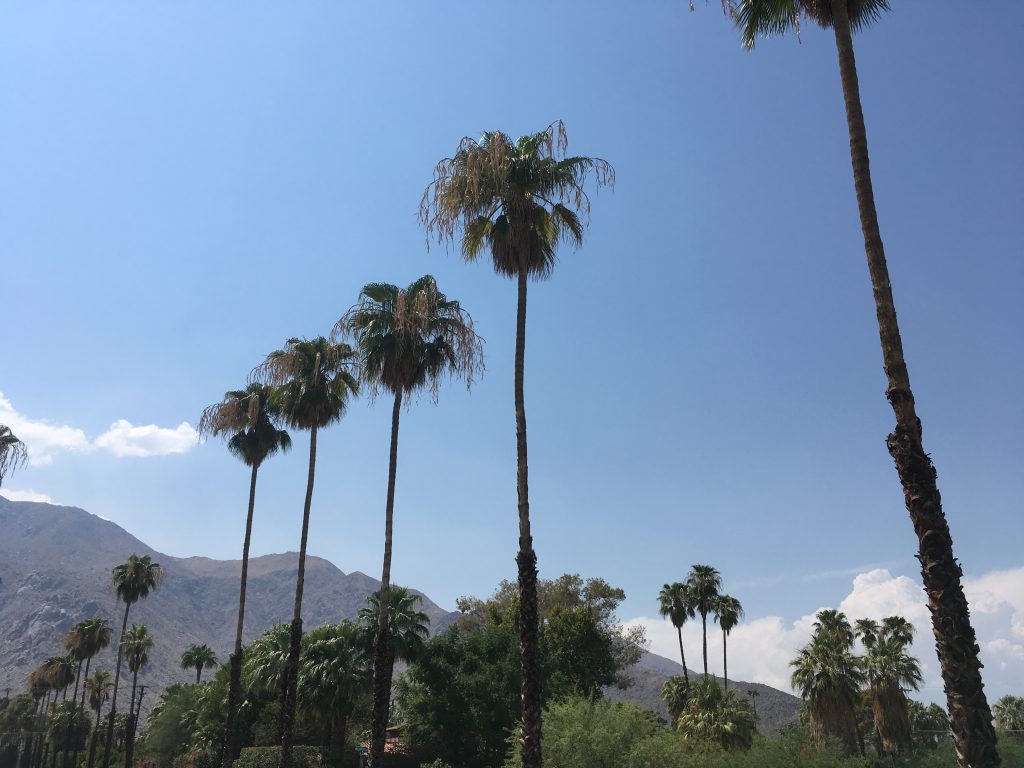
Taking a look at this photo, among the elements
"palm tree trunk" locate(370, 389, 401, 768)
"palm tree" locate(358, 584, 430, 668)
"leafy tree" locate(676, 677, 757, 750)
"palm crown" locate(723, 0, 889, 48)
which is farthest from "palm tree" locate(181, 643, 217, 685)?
"palm crown" locate(723, 0, 889, 48)

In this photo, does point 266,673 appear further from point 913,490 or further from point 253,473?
point 913,490

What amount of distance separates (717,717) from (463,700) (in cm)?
1360

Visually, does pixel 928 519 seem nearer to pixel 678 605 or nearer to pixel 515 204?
pixel 515 204

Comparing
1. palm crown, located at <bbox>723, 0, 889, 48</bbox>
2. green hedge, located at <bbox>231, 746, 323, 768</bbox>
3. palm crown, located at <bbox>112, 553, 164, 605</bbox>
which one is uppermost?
palm crown, located at <bbox>723, 0, 889, 48</bbox>

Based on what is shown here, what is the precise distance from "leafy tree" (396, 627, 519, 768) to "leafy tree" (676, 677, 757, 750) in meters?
9.32

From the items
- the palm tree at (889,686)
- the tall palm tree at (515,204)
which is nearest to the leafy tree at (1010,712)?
the palm tree at (889,686)

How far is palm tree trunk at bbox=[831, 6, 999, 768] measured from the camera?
983 cm

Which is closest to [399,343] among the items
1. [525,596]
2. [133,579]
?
[525,596]

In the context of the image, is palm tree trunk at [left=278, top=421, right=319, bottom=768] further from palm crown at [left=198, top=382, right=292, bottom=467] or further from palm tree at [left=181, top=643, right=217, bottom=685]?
palm tree at [left=181, top=643, right=217, bottom=685]

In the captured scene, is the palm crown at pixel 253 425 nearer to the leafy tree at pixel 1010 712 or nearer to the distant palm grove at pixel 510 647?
the distant palm grove at pixel 510 647

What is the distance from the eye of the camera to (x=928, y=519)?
35.3ft

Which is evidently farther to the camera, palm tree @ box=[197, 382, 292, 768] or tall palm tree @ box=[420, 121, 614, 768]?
palm tree @ box=[197, 382, 292, 768]

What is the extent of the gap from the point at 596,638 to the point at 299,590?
24.2 m

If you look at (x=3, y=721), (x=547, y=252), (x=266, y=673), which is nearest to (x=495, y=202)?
(x=547, y=252)
